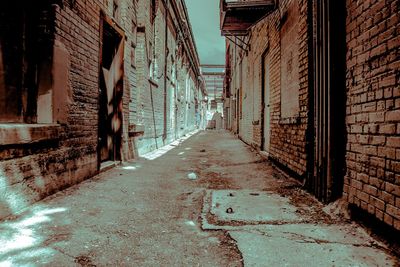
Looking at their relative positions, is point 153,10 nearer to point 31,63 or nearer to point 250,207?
point 31,63

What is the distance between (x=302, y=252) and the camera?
1938 mm

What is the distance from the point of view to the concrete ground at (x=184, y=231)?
6.12 feet

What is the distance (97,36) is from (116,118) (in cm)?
166

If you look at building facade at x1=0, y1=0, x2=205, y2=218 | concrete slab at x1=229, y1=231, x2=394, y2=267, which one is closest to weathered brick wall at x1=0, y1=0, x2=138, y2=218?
building facade at x1=0, y1=0, x2=205, y2=218

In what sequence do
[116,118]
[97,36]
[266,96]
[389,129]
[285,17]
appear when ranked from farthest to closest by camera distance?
[266,96] → [116,118] → [285,17] → [97,36] → [389,129]

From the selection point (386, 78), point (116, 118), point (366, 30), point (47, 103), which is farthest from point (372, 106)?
point (116, 118)

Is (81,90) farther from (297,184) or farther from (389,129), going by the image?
(389,129)

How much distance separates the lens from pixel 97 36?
15.2 ft

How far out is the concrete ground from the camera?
1866 millimetres

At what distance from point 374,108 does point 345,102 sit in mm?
546

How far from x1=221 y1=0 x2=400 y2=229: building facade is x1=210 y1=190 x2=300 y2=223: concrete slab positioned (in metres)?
0.47

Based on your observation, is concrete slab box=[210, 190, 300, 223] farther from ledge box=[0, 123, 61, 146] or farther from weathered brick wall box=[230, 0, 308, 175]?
ledge box=[0, 123, 61, 146]

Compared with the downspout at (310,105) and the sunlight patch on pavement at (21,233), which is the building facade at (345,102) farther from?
the sunlight patch on pavement at (21,233)

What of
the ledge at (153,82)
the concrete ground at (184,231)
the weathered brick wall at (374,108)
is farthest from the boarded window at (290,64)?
the ledge at (153,82)
